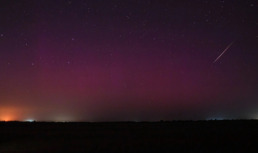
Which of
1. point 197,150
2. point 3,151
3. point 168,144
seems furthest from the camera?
point 168,144

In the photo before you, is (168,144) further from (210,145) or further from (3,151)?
(3,151)

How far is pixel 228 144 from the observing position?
1606cm

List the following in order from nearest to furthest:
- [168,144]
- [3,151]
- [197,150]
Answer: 1. [197,150]
2. [3,151]
3. [168,144]

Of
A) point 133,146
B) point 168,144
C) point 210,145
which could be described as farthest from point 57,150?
point 210,145

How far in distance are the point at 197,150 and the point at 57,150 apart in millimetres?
7681

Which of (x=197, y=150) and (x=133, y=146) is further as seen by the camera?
(x=133, y=146)

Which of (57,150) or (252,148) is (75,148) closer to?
(57,150)

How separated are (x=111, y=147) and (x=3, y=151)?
6.01m

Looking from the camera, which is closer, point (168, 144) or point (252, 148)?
point (252, 148)

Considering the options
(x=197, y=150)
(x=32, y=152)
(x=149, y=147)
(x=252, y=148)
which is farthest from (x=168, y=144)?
(x=32, y=152)

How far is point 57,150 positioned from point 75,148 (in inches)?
42.0

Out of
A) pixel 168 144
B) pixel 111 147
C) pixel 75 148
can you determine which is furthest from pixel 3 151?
pixel 168 144

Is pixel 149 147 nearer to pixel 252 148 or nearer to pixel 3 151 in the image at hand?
pixel 252 148

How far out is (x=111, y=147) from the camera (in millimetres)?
15742
